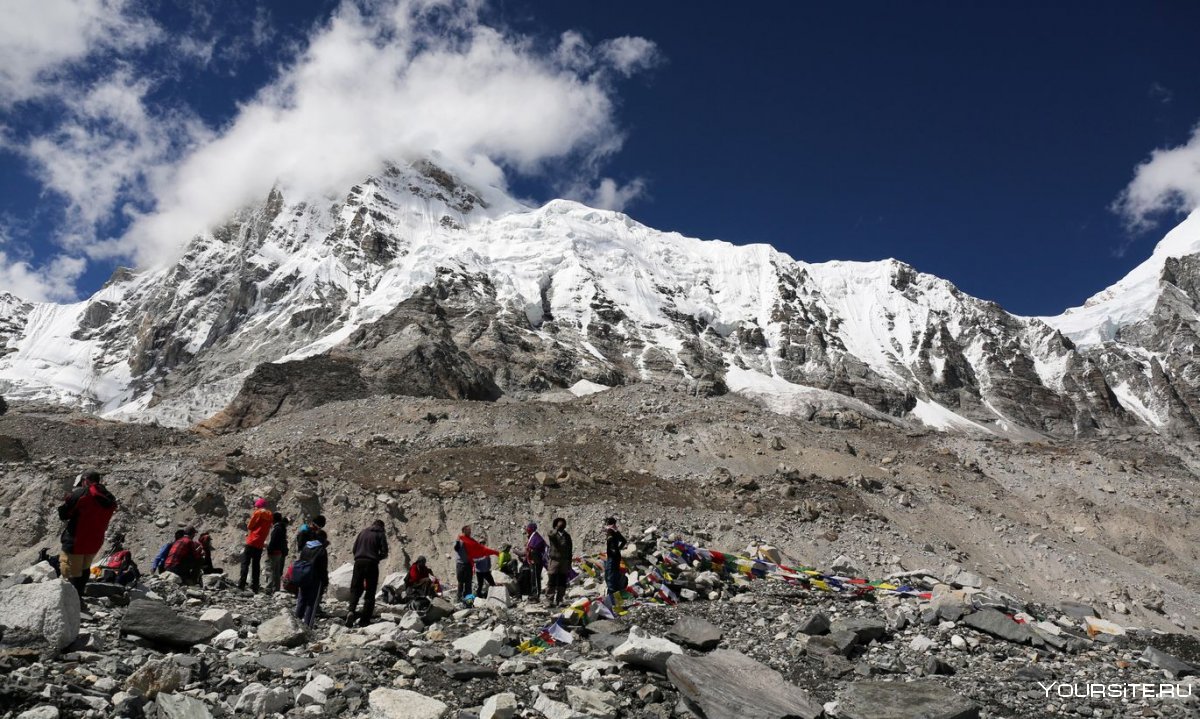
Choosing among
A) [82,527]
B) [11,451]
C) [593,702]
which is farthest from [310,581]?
[11,451]

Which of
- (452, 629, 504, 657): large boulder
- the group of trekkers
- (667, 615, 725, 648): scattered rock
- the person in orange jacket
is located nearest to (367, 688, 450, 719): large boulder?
(452, 629, 504, 657): large boulder

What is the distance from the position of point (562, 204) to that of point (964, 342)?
364 ft

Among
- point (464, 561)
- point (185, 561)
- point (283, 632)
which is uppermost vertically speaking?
point (464, 561)

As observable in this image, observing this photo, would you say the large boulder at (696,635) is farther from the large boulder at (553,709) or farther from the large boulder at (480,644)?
the large boulder at (553,709)

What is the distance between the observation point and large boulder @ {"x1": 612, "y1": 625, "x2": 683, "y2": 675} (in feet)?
26.5

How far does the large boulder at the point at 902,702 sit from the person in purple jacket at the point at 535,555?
22.6ft

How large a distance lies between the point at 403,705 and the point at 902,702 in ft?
16.0

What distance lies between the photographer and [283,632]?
8.48 metres

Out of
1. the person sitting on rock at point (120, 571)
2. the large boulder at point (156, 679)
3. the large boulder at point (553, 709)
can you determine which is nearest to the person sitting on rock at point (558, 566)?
the large boulder at point (553, 709)

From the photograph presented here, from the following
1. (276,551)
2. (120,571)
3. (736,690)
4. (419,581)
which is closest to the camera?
(736,690)

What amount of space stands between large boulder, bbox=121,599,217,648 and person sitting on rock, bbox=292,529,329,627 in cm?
175

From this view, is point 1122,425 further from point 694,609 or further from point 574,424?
point 694,609

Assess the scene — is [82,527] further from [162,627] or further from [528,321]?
[528,321]

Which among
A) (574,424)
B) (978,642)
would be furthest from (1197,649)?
(574,424)
